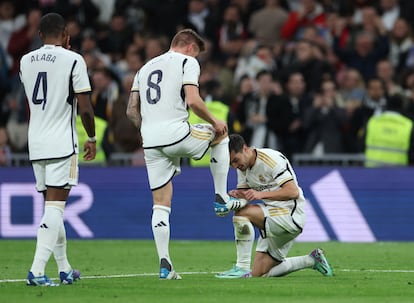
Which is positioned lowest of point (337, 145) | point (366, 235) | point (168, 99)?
point (366, 235)

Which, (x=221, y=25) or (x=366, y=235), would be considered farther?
(x=221, y=25)

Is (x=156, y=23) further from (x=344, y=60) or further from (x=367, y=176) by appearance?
(x=367, y=176)

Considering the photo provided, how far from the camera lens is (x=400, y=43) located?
23125mm

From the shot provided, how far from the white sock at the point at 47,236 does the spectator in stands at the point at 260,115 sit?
33.4ft

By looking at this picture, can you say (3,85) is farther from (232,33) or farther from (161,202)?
(161,202)

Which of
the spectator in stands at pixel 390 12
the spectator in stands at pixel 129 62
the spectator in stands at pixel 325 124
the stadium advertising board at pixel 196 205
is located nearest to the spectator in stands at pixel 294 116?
the spectator in stands at pixel 325 124

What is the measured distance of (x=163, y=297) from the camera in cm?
1045

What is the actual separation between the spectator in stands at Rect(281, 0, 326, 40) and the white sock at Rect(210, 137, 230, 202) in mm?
11681

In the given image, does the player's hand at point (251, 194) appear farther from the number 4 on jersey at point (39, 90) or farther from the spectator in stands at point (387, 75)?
the spectator in stands at point (387, 75)

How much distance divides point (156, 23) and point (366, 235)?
7.89 meters

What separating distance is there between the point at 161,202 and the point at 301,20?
12.3 metres

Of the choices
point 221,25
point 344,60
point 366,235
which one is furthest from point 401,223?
point 221,25

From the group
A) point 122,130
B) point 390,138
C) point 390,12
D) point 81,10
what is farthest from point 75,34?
point 390,138

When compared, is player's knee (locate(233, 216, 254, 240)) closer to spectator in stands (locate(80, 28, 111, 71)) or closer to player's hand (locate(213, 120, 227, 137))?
player's hand (locate(213, 120, 227, 137))
